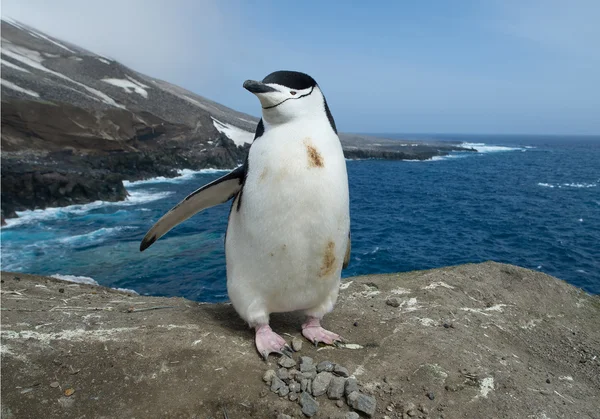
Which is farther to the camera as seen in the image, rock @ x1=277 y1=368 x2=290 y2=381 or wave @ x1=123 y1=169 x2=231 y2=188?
wave @ x1=123 y1=169 x2=231 y2=188

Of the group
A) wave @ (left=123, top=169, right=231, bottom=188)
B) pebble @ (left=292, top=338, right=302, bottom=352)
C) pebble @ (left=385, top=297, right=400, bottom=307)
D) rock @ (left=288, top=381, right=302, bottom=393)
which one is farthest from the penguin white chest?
wave @ (left=123, top=169, right=231, bottom=188)

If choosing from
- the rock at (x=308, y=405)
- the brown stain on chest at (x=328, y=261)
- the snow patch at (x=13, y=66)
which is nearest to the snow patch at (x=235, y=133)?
the snow patch at (x=13, y=66)

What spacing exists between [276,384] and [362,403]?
1.75 ft

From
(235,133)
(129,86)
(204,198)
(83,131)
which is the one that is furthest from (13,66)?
(204,198)

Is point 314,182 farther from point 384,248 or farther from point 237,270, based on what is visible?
point 384,248

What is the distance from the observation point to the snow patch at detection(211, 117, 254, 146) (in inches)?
1681

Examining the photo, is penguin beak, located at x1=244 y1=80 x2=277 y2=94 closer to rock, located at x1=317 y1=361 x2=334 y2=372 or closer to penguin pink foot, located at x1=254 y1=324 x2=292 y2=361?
penguin pink foot, located at x1=254 y1=324 x2=292 y2=361

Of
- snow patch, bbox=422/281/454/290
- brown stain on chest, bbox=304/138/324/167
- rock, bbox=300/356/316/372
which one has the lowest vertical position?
snow patch, bbox=422/281/454/290

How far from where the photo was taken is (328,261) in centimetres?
296

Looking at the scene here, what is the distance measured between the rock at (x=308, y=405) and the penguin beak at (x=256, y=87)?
6.23 feet

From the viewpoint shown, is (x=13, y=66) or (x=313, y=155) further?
(x=13, y=66)

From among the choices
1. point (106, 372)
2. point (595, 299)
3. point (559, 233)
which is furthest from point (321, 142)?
point (559, 233)

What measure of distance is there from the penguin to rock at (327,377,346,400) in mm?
441

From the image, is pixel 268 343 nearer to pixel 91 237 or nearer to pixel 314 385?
pixel 314 385
